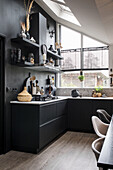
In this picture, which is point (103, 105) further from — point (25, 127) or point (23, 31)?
point (23, 31)

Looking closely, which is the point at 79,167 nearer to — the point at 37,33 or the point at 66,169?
the point at 66,169

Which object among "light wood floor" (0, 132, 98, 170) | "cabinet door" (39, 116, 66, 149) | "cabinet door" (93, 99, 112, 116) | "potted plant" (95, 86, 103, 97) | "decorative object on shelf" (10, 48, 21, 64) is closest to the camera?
"light wood floor" (0, 132, 98, 170)

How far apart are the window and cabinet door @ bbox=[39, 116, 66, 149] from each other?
1.67m

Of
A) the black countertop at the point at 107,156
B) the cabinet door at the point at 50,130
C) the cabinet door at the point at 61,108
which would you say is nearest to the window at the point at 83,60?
the cabinet door at the point at 61,108

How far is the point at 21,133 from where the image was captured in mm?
3289

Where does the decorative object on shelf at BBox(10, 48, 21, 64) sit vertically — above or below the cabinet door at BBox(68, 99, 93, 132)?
above

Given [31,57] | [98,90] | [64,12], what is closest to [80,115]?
[98,90]

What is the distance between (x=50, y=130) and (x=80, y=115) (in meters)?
1.27

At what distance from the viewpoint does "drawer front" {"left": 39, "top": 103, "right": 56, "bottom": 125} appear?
3252 millimetres

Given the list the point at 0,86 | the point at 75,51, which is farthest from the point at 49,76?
the point at 0,86

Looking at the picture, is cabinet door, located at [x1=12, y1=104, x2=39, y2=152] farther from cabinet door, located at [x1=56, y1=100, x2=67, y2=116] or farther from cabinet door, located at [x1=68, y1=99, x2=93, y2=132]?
cabinet door, located at [x1=68, y1=99, x2=93, y2=132]

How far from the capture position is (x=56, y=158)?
9.71 feet

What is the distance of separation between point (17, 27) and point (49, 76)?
2002 millimetres

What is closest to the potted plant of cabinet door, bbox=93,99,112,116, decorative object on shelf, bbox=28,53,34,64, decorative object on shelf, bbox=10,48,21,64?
cabinet door, bbox=93,99,112,116
